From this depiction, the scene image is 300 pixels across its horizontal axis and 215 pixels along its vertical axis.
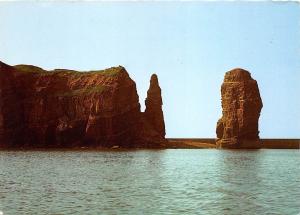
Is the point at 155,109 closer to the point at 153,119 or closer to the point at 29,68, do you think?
the point at 153,119

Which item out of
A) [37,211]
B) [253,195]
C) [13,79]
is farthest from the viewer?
[13,79]

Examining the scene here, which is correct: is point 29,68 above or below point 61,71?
above

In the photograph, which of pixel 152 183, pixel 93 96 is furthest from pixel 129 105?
pixel 152 183

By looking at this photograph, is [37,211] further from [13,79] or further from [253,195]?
[13,79]

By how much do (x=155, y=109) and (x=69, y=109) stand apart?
119 feet

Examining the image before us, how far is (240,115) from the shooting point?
19038cm

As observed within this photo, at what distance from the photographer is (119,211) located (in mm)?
33500

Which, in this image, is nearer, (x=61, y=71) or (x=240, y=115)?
(x=240, y=115)

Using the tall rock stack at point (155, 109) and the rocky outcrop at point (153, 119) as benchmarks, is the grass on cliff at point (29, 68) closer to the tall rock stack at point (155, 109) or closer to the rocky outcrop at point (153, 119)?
the tall rock stack at point (155, 109)

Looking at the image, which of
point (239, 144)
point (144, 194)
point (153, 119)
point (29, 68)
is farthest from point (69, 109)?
point (144, 194)

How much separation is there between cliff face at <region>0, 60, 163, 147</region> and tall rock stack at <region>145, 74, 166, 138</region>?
356 centimetres

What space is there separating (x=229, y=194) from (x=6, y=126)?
140236 millimetres

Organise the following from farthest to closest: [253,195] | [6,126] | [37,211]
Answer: [6,126], [253,195], [37,211]

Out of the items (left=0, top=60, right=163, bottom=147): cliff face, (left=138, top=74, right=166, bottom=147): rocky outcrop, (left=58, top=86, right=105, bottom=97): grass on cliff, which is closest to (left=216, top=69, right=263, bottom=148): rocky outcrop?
(left=138, top=74, right=166, bottom=147): rocky outcrop
